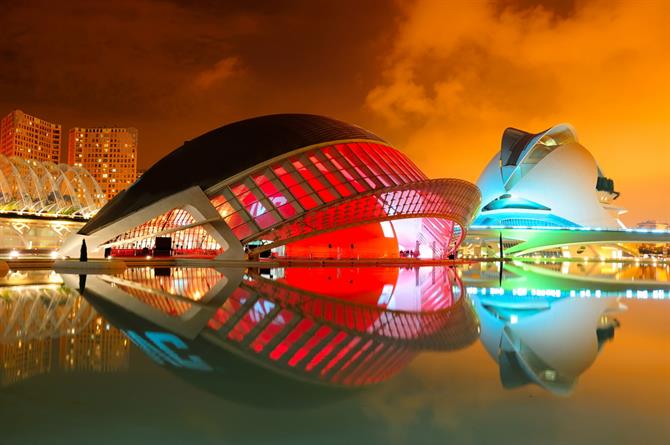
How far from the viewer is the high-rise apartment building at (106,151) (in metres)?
165

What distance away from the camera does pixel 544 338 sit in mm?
8633

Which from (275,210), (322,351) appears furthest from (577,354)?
(275,210)

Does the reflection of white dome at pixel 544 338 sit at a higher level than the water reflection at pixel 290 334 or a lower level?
lower

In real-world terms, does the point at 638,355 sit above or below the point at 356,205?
below

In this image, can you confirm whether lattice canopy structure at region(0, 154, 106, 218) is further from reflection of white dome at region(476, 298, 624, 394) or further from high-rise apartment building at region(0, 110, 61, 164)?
high-rise apartment building at region(0, 110, 61, 164)

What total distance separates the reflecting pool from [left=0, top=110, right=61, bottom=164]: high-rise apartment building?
14010 cm

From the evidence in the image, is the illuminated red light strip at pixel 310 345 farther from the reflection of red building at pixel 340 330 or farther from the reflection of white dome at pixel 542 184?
the reflection of white dome at pixel 542 184

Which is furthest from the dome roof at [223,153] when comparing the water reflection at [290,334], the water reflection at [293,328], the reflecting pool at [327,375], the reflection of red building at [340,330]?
the reflecting pool at [327,375]

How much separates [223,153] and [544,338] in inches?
1125

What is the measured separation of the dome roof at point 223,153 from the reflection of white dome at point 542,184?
152 feet

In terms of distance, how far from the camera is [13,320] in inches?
386

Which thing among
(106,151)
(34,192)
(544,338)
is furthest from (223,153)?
(106,151)

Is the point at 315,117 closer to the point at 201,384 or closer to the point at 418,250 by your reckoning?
the point at 418,250

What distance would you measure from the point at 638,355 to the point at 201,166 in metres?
29.5
